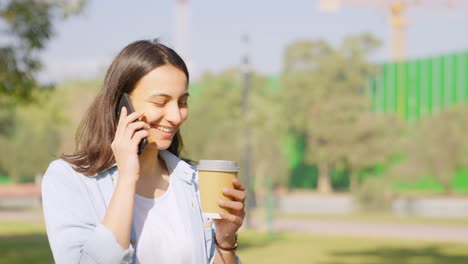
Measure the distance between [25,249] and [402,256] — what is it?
27.6ft

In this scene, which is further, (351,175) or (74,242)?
(351,175)

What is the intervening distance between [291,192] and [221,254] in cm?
4864

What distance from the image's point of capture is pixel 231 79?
55.8 meters

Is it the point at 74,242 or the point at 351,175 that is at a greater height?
the point at 74,242

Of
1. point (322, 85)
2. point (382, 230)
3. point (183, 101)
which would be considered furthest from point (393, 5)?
point (183, 101)

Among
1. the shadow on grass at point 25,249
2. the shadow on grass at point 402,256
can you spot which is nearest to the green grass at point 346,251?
the shadow on grass at point 402,256

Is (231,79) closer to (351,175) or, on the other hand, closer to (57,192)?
(351,175)

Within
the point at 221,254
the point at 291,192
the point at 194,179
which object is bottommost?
the point at 291,192

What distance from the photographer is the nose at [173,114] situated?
266 centimetres

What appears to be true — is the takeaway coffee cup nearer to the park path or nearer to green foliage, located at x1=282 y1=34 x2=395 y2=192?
the park path

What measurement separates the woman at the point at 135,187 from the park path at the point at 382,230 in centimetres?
1987

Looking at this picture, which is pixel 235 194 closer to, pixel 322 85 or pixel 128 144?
pixel 128 144

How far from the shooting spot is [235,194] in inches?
104

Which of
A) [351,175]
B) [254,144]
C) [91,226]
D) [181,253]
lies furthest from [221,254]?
[351,175]
